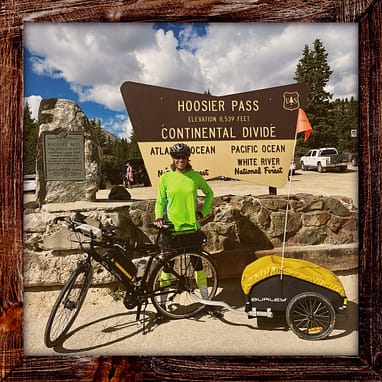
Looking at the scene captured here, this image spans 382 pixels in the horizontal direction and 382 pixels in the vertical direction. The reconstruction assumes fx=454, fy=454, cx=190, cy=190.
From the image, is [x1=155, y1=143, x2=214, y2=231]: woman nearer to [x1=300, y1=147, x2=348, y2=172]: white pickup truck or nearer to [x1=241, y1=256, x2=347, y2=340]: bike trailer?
[x1=241, y1=256, x2=347, y2=340]: bike trailer

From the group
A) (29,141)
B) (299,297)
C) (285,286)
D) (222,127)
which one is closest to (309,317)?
(299,297)

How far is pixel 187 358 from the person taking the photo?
3.57 m

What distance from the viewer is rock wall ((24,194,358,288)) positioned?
3.72 m

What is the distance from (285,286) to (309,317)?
318 mm

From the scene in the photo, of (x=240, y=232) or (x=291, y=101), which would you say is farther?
(x=240, y=232)

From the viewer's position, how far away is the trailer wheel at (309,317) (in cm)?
358

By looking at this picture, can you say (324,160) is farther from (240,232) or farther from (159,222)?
(159,222)

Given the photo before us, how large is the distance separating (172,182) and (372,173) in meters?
1.57

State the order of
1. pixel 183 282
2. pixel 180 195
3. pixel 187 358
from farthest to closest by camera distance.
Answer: pixel 183 282, pixel 180 195, pixel 187 358

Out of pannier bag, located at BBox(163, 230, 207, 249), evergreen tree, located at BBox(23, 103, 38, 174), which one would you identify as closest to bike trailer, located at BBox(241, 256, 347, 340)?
pannier bag, located at BBox(163, 230, 207, 249)

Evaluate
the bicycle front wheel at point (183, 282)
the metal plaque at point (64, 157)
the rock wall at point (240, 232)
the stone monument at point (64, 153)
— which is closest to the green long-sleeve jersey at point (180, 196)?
the rock wall at point (240, 232)

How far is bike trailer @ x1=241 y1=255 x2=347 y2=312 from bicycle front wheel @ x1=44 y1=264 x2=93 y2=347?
1.31 metres

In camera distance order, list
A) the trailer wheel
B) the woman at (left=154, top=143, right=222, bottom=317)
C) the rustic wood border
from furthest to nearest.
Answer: the woman at (left=154, top=143, right=222, bottom=317) < the trailer wheel < the rustic wood border

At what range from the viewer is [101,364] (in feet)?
11.7
